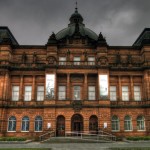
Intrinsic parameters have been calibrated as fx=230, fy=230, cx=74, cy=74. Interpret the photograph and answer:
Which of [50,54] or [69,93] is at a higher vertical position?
[50,54]

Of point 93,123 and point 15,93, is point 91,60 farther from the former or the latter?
point 15,93

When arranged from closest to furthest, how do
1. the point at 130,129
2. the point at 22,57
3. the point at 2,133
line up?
the point at 2,133 < the point at 130,129 < the point at 22,57

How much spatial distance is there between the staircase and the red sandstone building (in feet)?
3.72

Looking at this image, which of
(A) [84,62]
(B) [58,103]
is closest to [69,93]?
(B) [58,103]

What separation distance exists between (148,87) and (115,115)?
303 inches

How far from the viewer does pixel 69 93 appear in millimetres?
40656

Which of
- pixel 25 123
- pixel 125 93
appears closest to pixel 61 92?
pixel 25 123

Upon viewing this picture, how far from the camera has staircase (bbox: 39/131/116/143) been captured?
1271 inches

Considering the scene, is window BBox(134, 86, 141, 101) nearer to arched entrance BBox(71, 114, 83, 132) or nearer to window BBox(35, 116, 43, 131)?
arched entrance BBox(71, 114, 83, 132)

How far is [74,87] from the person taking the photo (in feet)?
137

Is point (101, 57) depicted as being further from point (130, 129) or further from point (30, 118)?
point (30, 118)

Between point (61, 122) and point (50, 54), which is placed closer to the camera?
point (61, 122)

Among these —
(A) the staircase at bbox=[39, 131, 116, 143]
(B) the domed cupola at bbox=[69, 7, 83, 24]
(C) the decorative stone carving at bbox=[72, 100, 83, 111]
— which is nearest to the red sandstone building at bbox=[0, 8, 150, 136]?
(C) the decorative stone carving at bbox=[72, 100, 83, 111]

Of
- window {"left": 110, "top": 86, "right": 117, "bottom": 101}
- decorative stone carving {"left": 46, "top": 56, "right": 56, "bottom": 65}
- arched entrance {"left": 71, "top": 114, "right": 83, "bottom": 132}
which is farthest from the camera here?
window {"left": 110, "top": 86, "right": 117, "bottom": 101}
